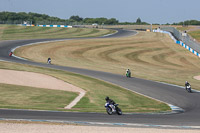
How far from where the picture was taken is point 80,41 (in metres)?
80.4

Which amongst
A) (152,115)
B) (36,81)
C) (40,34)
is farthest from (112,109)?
(40,34)

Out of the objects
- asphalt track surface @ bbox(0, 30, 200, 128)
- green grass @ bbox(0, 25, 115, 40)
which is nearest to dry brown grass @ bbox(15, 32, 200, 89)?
asphalt track surface @ bbox(0, 30, 200, 128)

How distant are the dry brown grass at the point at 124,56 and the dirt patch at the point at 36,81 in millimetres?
13115

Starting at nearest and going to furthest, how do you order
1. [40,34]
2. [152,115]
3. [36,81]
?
1. [152,115]
2. [36,81]
3. [40,34]

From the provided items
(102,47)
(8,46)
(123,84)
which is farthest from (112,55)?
(123,84)

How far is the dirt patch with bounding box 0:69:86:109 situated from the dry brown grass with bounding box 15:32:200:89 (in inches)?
516

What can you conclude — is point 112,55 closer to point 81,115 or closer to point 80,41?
point 80,41

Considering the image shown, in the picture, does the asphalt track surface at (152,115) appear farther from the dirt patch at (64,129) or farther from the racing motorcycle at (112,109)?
the dirt patch at (64,129)

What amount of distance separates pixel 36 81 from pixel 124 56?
3301cm

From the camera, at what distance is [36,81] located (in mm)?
32312

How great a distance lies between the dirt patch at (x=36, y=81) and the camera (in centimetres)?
3018

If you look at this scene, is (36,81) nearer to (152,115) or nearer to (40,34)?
(152,115)

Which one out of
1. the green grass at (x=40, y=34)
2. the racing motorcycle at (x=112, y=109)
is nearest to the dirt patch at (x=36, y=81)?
the racing motorcycle at (x=112, y=109)

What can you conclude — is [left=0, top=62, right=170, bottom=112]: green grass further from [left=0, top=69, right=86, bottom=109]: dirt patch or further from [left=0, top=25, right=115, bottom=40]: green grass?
[left=0, top=25, right=115, bottom=40]: green grass
